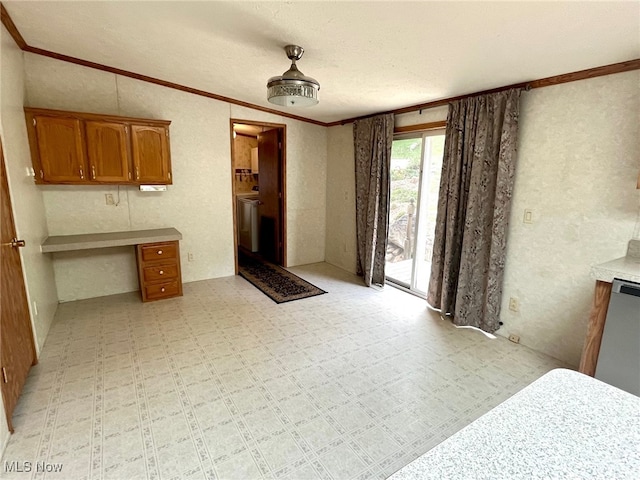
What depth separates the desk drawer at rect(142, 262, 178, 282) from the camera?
3.58 m

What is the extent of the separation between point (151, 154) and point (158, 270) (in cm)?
131

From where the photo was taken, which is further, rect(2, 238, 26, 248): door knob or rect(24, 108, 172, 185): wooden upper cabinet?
rect(24, 108, 172, 185): wooden upper cabinet

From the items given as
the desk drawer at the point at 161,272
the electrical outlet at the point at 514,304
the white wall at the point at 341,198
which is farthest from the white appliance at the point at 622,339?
the desk drawer at the point at 161,272

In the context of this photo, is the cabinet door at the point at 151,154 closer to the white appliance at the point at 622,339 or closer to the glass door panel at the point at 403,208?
the glass door panel at the point at 403,208

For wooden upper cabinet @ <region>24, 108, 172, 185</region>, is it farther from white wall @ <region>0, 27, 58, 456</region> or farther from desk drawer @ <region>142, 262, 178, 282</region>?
desk drawer @ <region>142, 262, 178, 282</region>

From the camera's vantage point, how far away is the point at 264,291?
4066mm

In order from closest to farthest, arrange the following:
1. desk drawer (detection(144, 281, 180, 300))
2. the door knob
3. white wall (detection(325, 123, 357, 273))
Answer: the door knob → desk drawer (detection(144, 281, 180, 300)) → white wall (detection(325, 123, 357, 273))

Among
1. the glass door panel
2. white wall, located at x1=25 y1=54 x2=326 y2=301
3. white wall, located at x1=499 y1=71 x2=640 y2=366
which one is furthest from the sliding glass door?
white wall, located at x1=25 y1=54 x2=326 y2=301

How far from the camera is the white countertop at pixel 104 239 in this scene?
308 centimetres

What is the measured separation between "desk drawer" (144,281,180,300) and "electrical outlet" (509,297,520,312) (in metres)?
3.58

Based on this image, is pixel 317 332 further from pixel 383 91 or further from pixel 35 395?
pixel 383 91

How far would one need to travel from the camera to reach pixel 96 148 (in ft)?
10.6

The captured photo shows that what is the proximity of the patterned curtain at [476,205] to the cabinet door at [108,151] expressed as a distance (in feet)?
11.1

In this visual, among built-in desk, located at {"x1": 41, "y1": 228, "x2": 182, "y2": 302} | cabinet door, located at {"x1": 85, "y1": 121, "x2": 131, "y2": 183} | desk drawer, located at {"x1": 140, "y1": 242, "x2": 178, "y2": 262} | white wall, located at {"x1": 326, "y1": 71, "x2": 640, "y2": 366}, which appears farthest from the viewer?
desk drawer, located at {"x1": 140, "y1": 242, "x2": 178, "y2": 262}
